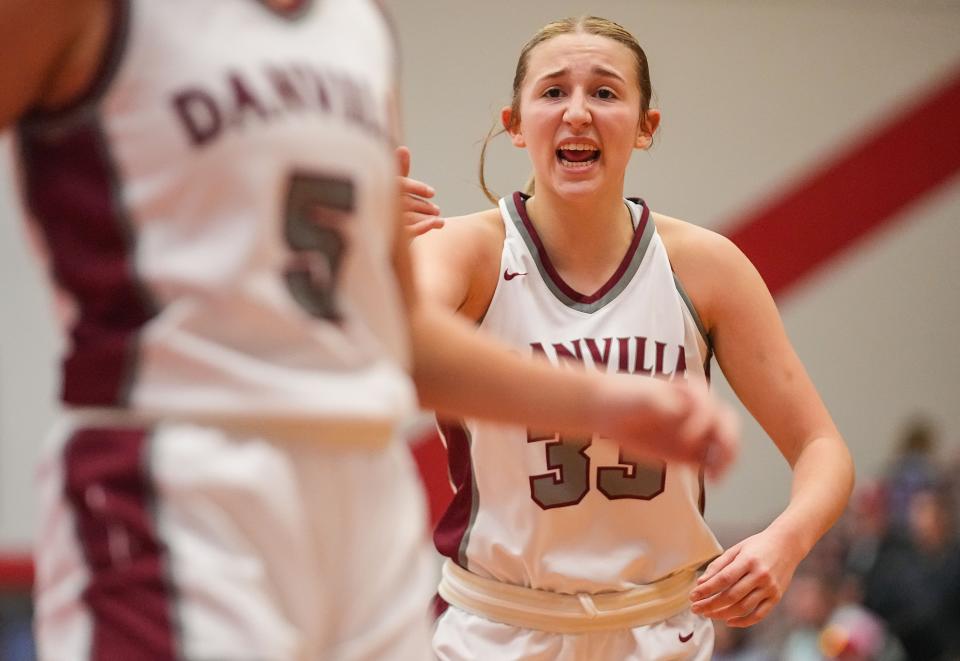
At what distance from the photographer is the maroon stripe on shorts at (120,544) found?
1.36 m

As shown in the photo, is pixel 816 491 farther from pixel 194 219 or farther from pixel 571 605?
pixel 194 219

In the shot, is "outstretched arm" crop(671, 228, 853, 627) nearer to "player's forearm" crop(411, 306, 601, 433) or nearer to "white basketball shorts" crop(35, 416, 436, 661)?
"player's forearm" crop(411, 306, 601, 433)

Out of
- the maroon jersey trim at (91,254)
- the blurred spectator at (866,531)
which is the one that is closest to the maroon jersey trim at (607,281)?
the maroon jersey trim at (91,254)

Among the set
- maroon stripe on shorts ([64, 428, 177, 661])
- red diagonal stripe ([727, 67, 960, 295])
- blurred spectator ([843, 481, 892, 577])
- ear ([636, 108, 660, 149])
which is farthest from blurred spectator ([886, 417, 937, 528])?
maroon stripe on shorts ([64, 428, 177, 661])

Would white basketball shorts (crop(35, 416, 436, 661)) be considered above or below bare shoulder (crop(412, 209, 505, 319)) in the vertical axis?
above

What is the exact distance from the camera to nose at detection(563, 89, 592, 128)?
3055 millimetres

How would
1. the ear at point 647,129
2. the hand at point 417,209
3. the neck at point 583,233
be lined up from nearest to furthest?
the hand at point 417,209
the neck at point 583,233
the ear at point 647,129

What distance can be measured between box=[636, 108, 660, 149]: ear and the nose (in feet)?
0.75

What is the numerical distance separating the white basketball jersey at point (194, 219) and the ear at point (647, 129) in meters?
1.90

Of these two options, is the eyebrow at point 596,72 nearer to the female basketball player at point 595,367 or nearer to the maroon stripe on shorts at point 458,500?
the female basketball player at point 595,367

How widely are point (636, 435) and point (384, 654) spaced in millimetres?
408

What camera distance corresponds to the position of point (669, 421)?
1624 mm

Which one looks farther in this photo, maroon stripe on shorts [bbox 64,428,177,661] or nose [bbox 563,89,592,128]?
nose [bbox 563,89,592,128]

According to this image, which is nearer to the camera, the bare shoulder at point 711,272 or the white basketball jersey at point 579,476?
the white basketball jersey at point 579,476
